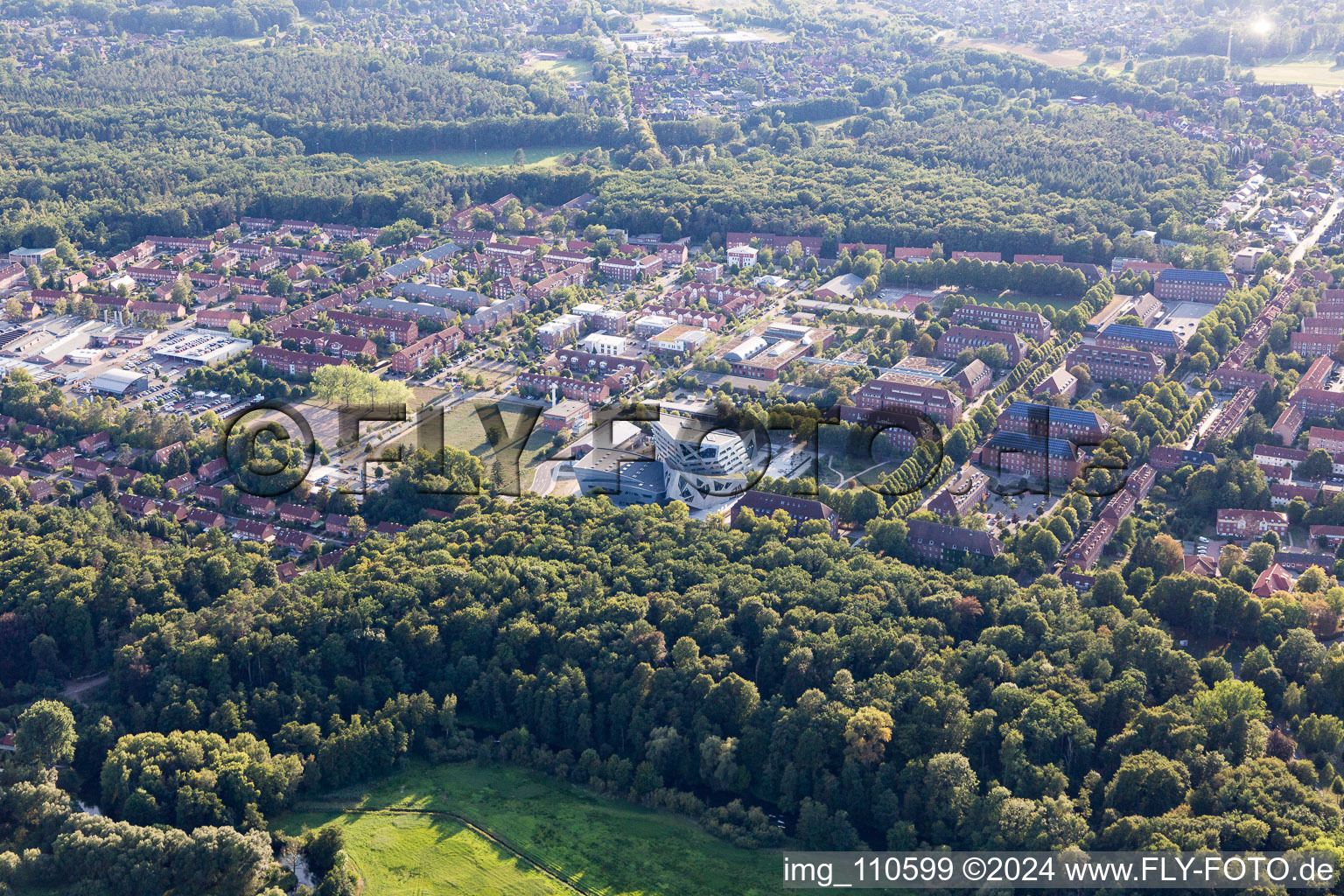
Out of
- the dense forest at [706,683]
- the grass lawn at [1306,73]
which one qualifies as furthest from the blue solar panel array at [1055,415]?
the grass lawn at [1306,73]

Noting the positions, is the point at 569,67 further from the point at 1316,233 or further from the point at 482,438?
the point at 482,438

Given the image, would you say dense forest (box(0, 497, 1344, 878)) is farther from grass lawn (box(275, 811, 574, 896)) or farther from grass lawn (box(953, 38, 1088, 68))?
grass lawn (box(953, 38, 1088, 68))

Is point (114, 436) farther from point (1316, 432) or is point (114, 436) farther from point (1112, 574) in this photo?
point (1316, 432)

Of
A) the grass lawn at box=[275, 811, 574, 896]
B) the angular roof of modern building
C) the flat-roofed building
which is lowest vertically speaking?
the grass lawn at box=[275, 811, 574, 896]

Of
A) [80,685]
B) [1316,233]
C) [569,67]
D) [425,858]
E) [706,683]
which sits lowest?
[425,858]

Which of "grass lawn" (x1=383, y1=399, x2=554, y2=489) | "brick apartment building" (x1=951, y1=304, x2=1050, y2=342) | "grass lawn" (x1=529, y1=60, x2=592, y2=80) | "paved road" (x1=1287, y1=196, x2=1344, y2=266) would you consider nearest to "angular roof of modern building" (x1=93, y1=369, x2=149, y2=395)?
"grass lawn" (x1=383, y1=399, x2=554, y2=489)

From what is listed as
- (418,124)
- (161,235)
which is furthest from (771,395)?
(418,124)

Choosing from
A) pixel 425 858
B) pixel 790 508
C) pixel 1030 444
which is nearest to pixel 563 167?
pixel 1030 444
